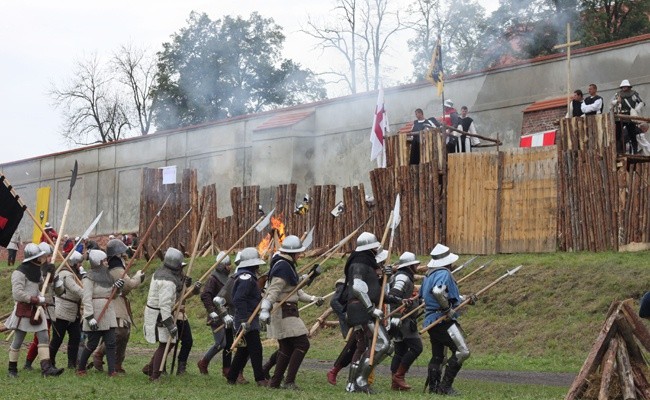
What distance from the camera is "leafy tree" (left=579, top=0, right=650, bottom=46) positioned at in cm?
3634

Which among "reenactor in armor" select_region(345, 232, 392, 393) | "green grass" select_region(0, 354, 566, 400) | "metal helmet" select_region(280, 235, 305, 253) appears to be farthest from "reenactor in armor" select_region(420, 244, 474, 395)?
"metal helmet" select_region(280, 235, 305, 253)

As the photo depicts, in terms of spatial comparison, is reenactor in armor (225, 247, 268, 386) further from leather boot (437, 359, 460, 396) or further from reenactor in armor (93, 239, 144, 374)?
leather boot (437, 359, 460, 396)

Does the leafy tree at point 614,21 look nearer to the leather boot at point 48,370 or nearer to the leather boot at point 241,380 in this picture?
the leather boot at point 241,380

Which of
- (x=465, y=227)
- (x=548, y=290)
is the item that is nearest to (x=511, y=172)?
(x=465, y=227)

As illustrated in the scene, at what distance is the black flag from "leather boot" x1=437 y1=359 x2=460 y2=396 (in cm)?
761

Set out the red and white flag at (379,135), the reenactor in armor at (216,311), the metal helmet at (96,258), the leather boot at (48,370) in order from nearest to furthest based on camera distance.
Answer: the leather boot at (48,370) < the metal helmet at (96,258) < the reenactor in armor at (216,311) < the red and white flag at (379,135)

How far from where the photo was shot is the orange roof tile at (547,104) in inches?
1070

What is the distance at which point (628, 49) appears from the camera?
26547mm

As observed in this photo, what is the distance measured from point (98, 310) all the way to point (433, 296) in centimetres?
445

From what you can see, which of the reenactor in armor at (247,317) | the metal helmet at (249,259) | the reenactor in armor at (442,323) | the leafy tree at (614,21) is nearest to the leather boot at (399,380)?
the reenactor in armor at (442,323)

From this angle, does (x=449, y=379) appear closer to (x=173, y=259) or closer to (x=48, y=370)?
(x=173, y=259)

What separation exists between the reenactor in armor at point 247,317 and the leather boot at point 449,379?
219cm

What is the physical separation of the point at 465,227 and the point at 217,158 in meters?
16.2

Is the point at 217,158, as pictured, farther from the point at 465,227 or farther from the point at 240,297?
the point at 240,297
